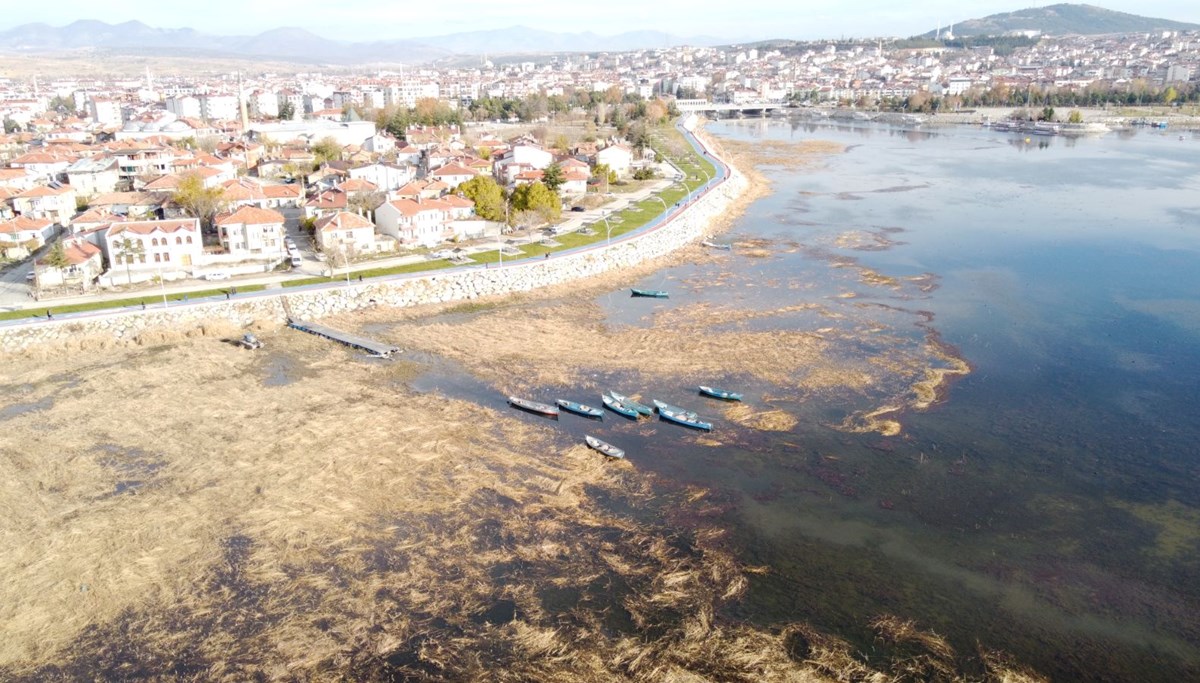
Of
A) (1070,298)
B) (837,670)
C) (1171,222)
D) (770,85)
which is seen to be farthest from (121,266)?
(770,85)

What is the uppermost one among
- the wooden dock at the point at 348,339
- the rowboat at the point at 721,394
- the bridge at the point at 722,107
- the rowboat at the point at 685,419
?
the bridge at the point at 722,107

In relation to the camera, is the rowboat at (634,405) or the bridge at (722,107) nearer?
the rowboat at (634,405)

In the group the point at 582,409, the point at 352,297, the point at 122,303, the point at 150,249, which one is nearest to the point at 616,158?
the point at 352,297

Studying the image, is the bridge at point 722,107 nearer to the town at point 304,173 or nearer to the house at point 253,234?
the town at point 304,173

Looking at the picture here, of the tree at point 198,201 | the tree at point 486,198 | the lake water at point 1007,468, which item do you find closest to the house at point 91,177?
the tree at point 198,201

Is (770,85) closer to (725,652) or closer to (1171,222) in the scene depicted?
(1171,222)

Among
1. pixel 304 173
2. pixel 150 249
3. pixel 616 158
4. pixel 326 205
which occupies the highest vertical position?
pixel 616 158

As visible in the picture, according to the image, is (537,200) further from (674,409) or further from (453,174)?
(674,409)
